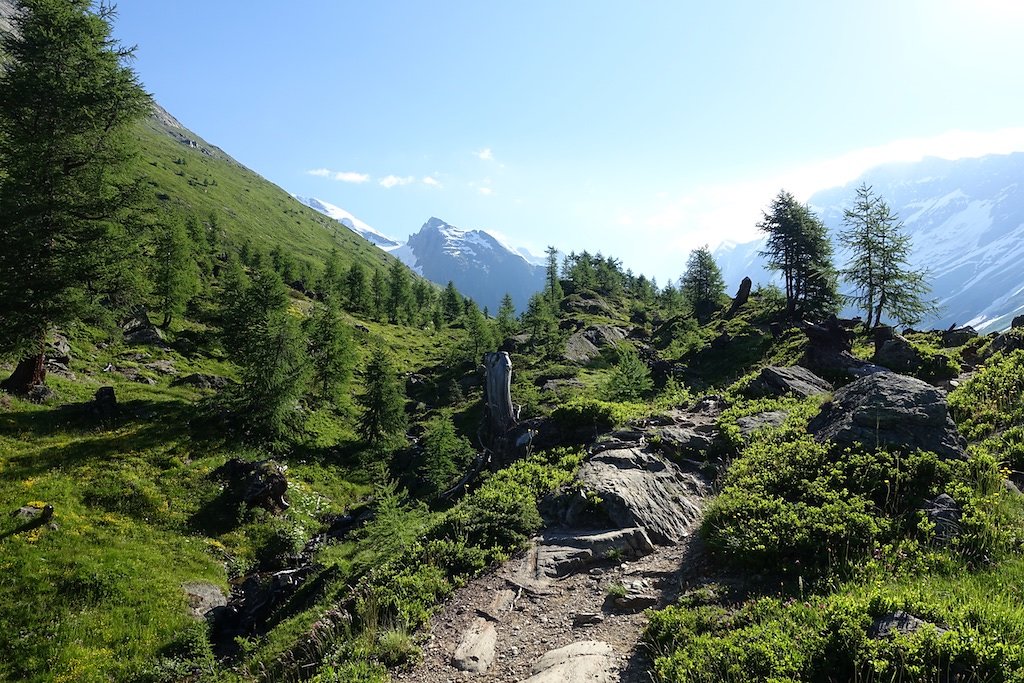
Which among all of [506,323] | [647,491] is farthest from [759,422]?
[506,323]

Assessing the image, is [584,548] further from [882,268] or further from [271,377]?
[882,268]

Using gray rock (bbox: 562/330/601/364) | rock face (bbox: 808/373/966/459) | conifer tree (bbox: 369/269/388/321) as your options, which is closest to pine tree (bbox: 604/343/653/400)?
rock face (bbox: 808/373/966/459)

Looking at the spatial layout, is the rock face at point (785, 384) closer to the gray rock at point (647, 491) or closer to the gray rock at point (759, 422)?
the gray rock at point (759, 422)

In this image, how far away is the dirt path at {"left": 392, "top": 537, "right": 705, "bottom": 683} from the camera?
7.75m

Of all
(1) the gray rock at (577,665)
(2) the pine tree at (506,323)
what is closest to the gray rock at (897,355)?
(1) the gray rock at (577,665)

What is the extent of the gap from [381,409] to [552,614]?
36923 mm

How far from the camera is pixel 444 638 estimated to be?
347 inches

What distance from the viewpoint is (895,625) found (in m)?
5.65

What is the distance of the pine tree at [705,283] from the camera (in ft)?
283

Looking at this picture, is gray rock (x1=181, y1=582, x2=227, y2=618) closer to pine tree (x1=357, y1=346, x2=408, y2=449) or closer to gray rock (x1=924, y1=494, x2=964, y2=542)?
gray rock (x1=924, y1=494, x2=964, y2=542)

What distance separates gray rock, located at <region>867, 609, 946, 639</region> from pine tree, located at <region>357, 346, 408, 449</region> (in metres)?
39.5

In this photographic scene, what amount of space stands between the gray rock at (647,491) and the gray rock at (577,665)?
4.10 metres

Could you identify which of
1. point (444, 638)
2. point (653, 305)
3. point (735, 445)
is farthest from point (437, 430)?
point (653, 305)

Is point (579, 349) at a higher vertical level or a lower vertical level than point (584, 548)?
higher
